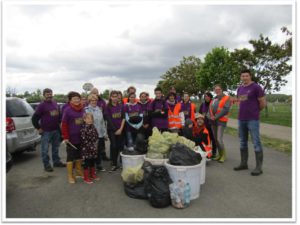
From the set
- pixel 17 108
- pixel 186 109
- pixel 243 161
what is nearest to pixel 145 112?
pixel 186 109

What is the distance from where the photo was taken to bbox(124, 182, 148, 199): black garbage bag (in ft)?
14.0

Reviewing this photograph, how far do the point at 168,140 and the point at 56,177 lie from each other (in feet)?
8.46

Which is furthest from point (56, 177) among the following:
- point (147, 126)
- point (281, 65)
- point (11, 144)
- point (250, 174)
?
point (281, 65)

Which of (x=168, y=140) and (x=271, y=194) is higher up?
(x=168, y=140)

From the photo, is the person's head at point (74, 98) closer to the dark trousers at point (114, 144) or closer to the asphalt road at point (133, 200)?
the dark trousers at point (114, 144)

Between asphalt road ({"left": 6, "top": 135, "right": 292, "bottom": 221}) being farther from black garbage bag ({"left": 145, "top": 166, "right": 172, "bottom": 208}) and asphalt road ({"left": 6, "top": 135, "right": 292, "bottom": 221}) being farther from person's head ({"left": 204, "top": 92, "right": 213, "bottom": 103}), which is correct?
person's head ({"left": 204, "top": 92, "right": 213, "bottom": 103})

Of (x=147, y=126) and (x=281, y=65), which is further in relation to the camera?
(x=281, y=65)

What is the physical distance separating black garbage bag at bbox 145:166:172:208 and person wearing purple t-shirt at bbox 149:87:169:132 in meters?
2.42

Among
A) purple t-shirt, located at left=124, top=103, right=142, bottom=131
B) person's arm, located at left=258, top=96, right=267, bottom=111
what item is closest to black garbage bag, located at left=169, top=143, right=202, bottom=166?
person's arm, located at left=258, top=96, right=267, bottom=111

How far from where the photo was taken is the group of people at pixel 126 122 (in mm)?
5344

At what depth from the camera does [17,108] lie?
7277mm

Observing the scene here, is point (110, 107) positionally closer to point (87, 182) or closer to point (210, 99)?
point (87, 182)
